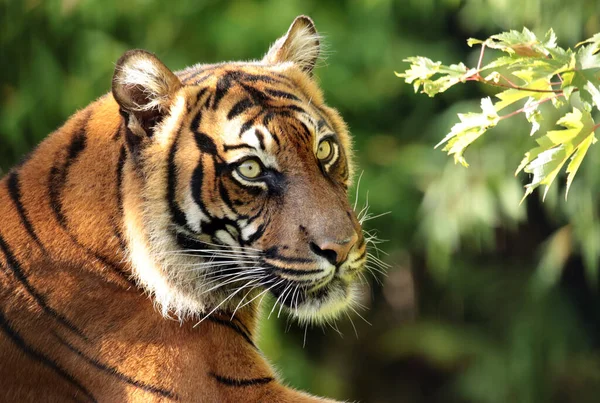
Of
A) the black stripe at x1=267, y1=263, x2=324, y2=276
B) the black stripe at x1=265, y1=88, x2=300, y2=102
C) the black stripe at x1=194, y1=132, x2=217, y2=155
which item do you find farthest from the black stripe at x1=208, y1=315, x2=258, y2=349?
the black stripe at x1=265, y1=88, x2=300, y2=102

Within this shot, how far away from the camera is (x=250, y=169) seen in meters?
3.06

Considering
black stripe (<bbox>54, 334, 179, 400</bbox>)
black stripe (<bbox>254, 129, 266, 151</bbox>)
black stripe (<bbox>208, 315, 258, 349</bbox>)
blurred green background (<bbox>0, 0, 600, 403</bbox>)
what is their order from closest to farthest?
black stripe (<bbox>54, 334, 179, 400</bbox>)
black stripe (<bbox>254, 129, 266, 151</bbox>)
black stripe (<bbox>208, 315, 258, 349</bbox>)
blurred green background (<bbox>0, 0, 600, 403</bbox>)

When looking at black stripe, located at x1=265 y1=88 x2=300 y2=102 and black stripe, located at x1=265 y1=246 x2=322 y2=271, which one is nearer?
black stripe, located at x1=265 y1=246 x2=322 y2=271

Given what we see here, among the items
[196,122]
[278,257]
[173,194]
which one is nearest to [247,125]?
[196,122]

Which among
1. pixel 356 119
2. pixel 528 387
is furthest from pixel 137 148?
pixel 528 387

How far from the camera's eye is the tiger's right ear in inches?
120

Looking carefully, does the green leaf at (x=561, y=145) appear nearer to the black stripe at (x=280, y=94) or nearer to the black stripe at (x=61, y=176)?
the black stripe at (x=280, y=94)

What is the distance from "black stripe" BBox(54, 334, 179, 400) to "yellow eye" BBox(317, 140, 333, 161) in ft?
3.02

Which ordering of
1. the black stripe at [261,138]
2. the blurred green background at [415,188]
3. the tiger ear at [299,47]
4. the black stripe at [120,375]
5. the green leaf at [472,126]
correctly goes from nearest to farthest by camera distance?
the green leaf at [472,126], the black stripe at [120,375], the black stripe at [261,138], the tiger ear at [299,47], the blurred green background at [415,188]

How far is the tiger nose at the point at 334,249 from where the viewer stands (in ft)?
9.74

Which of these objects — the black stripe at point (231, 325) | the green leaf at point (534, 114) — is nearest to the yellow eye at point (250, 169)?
the black stripe at point (231, 325)

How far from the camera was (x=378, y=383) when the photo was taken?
1043 centimetres

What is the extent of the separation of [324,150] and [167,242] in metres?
0.62

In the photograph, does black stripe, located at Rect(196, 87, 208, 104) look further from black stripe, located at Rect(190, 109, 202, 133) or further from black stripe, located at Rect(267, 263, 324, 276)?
black stripe, located at Rect(267, 263, 324, 276)
